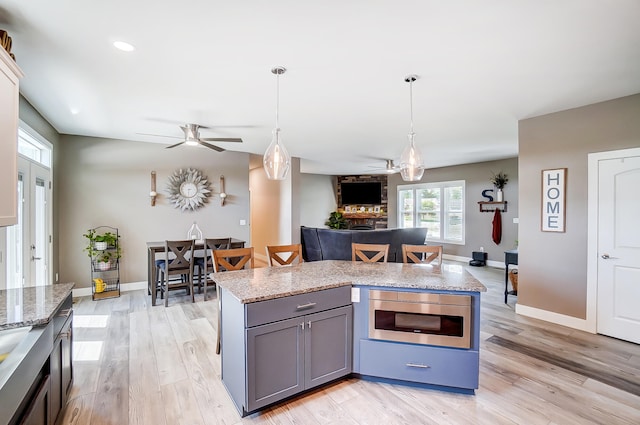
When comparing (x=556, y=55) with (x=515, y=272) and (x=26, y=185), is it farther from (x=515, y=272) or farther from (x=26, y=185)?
(x=26, y=185)

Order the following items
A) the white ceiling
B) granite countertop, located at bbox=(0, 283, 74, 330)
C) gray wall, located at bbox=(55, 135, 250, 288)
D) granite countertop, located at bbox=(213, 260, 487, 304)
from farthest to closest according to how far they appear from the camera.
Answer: gray wall, located at bbox=(55, 135, 250, 288)
granite countertop, located at bbox=(213, 260, 487, 304)
the white ceiling
granite countertop, located at bbox=(0, 283, 74, 330)

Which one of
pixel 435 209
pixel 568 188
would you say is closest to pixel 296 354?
pixel 568 188

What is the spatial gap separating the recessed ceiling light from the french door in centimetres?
198

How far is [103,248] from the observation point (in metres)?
4.67

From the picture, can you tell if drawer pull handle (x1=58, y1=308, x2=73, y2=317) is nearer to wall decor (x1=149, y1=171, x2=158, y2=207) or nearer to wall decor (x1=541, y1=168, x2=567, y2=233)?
wall decor (x1=149, y1=171, x2=158, y2=207)

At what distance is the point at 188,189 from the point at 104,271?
1.91m

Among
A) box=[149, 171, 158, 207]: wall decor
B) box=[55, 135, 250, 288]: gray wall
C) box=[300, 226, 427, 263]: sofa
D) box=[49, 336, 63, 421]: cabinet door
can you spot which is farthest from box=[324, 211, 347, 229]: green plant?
box=[49, 336, 63, 421]: cabinet door

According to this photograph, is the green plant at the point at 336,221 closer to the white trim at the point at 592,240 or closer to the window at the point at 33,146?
the white trim at the point at 592,240

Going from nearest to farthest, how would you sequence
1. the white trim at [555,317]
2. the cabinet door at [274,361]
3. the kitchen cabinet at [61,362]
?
the kitchen cabinet at [61,362] → the cabinet door at [274,361] → the white trim at [555,317]

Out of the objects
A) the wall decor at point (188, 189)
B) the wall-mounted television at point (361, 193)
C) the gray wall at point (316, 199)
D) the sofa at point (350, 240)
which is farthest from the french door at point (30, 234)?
the wall-mounted television at point (361, 193)

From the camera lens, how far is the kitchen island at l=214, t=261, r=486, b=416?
1997 millimetres

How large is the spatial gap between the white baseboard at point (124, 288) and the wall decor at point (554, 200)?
20.4 ft

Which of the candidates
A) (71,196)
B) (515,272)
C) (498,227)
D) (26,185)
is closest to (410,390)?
(515,272)

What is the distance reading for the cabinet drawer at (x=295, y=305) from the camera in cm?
195
